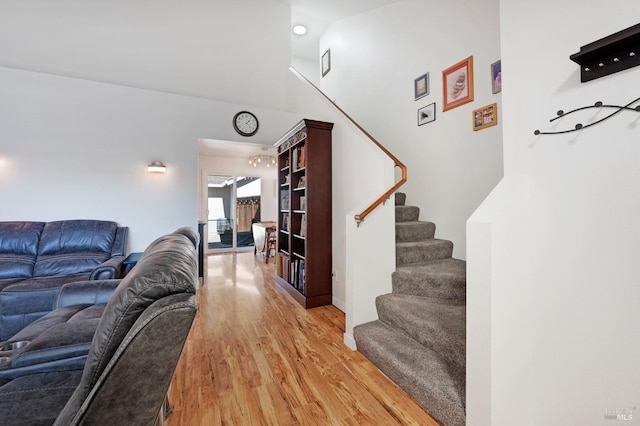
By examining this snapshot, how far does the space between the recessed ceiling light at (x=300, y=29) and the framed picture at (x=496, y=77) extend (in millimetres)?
4149

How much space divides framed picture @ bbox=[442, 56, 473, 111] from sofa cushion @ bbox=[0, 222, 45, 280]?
500 centimetres

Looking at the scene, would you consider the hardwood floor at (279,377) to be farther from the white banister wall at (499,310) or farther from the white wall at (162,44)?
the white wall at (162,44)

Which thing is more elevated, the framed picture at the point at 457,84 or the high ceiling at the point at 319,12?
the high ceiling at the point at 319,12

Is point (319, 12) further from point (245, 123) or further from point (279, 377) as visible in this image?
point (279, 377)

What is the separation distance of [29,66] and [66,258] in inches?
106

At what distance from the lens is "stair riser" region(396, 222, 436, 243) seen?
9.43ft

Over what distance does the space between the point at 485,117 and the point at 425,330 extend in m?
2.11

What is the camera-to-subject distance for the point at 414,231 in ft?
9.68

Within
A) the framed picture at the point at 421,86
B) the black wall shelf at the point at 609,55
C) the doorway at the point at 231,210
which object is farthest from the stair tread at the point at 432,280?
the doorway at the point at 231,210

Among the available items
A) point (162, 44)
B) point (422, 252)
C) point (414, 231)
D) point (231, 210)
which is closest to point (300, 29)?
point (162, 44)

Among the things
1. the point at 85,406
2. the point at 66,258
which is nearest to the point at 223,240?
the point at 66,258

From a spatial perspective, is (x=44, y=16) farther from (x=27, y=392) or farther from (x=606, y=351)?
(x=606, y=351)

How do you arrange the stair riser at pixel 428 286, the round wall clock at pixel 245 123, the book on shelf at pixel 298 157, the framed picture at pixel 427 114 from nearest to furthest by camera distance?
the stair riser at pixel 428 286
the framed picture at pixel 427 114
the book on shelf at pixel 298 157
the round wall clock at pixel 245 123

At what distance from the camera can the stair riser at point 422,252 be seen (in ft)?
8.64
